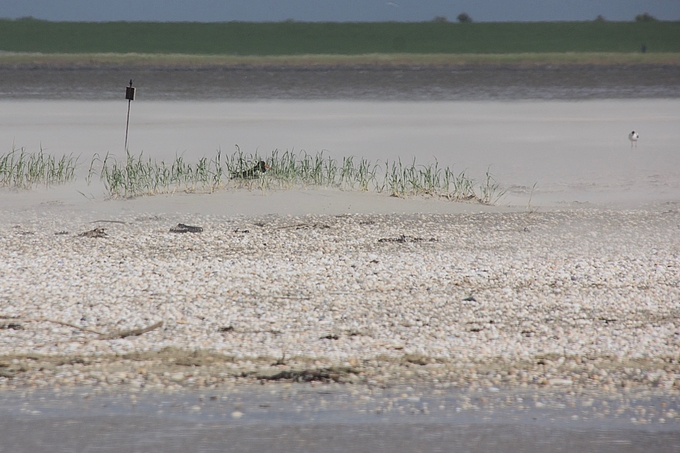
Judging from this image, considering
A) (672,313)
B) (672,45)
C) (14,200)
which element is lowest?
(14,200)

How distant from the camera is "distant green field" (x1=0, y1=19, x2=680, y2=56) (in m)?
72.0

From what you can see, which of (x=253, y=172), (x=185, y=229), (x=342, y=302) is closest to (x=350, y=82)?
(x=253, y=172)

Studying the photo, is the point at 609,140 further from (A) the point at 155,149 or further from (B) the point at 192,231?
(B) the point at 192,231

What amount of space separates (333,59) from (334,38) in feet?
55.7

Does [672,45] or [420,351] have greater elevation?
[672,45]

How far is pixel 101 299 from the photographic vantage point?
7.39 m

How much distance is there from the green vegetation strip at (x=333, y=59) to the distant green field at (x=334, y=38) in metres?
3.81

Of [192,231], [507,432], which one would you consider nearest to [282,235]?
[192,231]

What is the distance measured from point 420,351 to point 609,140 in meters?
20.1

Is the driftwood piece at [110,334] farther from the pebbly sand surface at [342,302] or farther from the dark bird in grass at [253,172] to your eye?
the dark bird in grass at [253,172]

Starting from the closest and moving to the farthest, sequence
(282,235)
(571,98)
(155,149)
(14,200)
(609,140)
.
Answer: (282,235) < (14,200) < (155,149) < (609,140) < (571,98)

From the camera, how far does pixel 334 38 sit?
80.1 metres

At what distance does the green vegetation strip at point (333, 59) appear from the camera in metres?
59.6

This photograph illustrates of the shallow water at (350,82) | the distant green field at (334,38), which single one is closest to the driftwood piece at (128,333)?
the shallow water at (350,82)
